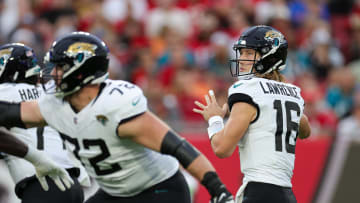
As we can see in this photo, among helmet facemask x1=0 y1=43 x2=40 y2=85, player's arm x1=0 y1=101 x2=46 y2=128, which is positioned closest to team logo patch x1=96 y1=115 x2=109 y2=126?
player's arm x1=0 y1=101 x2=46 y2=128

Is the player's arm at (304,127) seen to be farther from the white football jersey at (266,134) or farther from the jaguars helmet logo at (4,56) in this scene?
the jaguars helmet logo at (4,56)

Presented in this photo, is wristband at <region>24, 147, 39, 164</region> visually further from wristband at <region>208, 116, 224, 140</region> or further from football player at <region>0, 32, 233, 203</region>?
wristband at <region>208, 116, 224, 140</region>

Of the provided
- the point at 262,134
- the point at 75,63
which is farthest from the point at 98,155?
the point at 262,134

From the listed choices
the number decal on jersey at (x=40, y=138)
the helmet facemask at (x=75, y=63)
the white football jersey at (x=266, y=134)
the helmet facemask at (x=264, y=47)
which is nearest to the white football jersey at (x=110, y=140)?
the helmet facemask at (x=75, y=63)

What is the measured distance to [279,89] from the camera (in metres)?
4.50

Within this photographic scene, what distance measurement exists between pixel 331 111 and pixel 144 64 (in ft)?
9.59

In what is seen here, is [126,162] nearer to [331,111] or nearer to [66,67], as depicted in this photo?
[66,67]

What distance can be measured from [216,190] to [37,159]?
1443 millimetres

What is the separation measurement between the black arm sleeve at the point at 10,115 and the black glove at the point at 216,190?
1.34m

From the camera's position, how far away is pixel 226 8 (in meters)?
11.6

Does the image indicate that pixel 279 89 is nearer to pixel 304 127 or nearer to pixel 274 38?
pixel 274 38

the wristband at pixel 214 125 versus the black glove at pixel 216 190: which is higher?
the wristband at pixel 214 125

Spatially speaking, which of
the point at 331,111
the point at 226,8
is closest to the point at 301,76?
the point at 331,111

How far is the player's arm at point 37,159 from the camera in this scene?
469 centimetres
